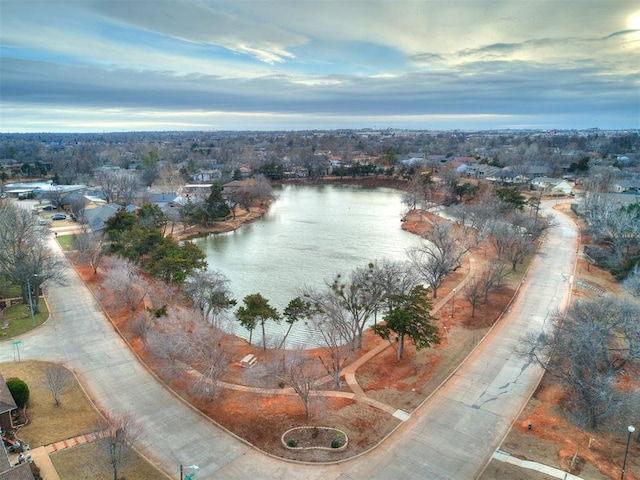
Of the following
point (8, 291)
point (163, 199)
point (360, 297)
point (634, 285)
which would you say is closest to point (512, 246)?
point (634, 285)

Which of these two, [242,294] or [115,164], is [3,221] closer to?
[242,294]

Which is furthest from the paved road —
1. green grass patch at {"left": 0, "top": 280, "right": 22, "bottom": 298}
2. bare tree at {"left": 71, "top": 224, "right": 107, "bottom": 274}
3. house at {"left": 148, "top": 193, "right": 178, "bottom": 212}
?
house at {"left": 148, "top": 193, "right": 178, "bottom": 212}

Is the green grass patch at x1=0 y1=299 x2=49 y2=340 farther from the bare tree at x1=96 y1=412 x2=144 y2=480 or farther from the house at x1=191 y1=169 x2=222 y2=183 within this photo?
the house at x1=191 y1=169 x2=222 y2=183

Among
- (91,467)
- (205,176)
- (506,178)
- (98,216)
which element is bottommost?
(91,467)

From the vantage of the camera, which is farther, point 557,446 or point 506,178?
point 506,178

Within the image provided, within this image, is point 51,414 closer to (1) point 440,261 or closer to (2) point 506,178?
(1) point 440,261

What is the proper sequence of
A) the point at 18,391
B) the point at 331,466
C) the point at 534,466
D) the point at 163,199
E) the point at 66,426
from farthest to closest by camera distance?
the point at 163,199
the point at 18,391
the point at 66,426
the point at 331,466
the point at 534,466

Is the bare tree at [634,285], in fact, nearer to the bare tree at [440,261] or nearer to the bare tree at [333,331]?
the bare tree at [440,261]
